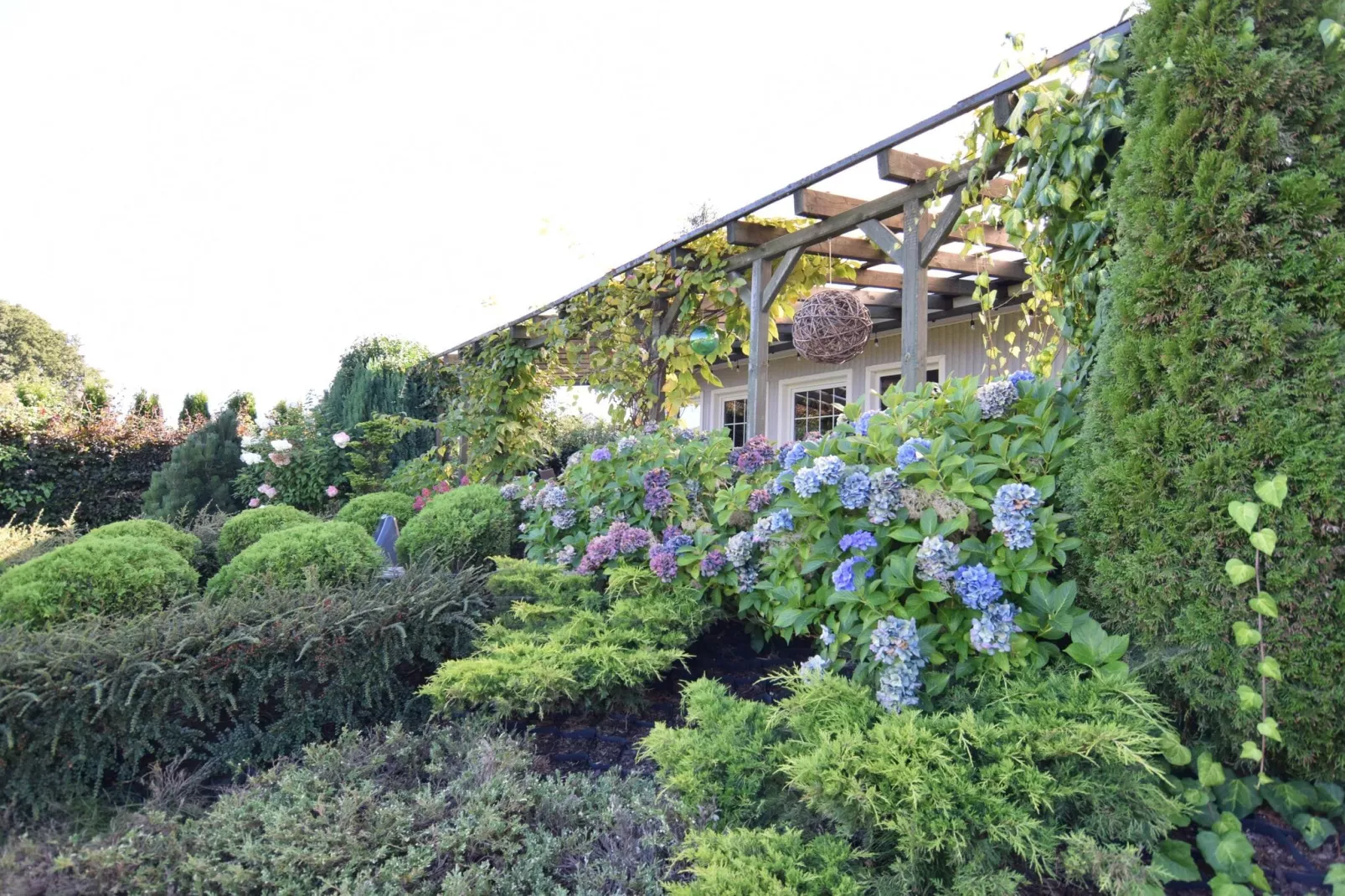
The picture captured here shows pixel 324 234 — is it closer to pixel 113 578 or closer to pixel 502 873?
pixel 113 578

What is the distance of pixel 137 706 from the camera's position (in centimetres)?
245

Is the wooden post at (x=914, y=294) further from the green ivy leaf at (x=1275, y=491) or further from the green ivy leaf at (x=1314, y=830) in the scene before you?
the green ivy leaf at (x=1314, y=830)

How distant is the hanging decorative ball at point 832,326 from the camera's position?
5039 mm

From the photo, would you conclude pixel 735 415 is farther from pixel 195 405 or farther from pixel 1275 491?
pixel 195 405

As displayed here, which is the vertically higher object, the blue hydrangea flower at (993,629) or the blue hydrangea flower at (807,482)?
the blue hydrangea flower at (807,482)

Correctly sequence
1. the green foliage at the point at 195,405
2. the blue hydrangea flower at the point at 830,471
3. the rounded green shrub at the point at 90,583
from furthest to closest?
1. the green foliage at the point at 195,405
2. the rounded green shrub at the point at 90,583
3. the blue hydrangea flower at the point at 830,471

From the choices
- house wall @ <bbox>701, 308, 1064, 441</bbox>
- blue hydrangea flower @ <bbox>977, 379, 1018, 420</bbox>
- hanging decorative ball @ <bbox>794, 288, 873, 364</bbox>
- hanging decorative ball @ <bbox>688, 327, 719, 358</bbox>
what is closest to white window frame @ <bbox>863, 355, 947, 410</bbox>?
house wall @ <bbox>701, 308, 1064, 441</bbox>

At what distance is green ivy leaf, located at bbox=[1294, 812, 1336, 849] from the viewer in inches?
58.2

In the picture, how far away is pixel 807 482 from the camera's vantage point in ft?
7.14

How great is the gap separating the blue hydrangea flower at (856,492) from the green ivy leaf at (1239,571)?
0.84m

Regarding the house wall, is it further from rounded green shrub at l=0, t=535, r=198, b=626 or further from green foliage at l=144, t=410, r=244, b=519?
green foliage at l=144, t=410, r=244, b=519

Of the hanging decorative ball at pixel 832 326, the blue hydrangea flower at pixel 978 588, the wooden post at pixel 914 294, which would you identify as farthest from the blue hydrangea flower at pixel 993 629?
the hanging decorative ball at pixel 832 326

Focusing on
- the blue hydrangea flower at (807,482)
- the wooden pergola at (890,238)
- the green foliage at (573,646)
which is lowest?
the green foliage at (573,646)

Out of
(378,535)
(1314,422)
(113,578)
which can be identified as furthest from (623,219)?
(1314,422)
